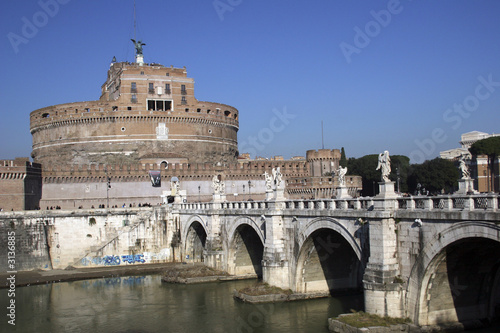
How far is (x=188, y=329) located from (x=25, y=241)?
23.2 m

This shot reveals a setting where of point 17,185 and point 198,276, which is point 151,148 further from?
point 198,276

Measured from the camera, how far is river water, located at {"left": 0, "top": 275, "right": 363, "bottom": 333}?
25250mm

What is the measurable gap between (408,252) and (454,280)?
6.24 feet

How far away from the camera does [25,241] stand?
42906 mm

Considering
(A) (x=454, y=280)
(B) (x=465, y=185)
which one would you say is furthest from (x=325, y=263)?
(B) (x=465, y=185)

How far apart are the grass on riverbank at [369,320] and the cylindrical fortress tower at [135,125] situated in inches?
1840

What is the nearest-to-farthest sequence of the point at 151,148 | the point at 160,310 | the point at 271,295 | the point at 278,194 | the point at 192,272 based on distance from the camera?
the point at 271,295 → the point at 278,194 → the point at 160,310 → the point at 192,272 → the point at 151,148

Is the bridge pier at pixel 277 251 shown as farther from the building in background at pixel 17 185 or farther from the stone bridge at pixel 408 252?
the building in background at pixel 17 185

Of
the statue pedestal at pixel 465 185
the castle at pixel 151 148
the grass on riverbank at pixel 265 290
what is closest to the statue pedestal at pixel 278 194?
Result: the grass on riverbank at pixel 265 290

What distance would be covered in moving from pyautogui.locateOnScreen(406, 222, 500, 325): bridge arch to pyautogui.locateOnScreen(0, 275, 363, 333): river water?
18.1 ft

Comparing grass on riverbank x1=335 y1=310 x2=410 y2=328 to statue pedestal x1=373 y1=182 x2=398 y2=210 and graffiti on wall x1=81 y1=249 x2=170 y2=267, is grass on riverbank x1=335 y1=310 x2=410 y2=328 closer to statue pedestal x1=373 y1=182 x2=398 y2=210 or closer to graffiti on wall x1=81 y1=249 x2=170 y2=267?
statue pedestal x1=373 y1=182 x2=398 y2=210

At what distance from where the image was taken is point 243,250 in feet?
120

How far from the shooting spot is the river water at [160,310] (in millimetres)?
25250

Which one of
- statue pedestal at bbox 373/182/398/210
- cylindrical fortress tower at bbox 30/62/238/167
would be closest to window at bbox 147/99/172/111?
cylindrical fortress tower at bbox 30/62/238/167
